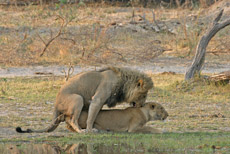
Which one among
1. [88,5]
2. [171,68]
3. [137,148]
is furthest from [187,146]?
[88,5]

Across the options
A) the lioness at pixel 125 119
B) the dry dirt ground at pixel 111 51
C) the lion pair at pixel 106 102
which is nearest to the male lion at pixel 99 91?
the lion pair at pixel 106 102

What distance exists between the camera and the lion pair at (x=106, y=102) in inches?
302

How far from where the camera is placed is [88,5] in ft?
80.2

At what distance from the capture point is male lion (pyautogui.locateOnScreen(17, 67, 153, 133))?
7.71 meters

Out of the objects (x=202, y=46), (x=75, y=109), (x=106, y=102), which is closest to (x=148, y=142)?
(x=106, y=102)

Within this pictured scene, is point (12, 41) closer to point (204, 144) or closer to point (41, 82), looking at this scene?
point (41, 82)

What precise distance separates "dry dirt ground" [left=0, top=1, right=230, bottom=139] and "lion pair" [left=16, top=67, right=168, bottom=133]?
351 mm

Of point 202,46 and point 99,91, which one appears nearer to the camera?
point 99,91

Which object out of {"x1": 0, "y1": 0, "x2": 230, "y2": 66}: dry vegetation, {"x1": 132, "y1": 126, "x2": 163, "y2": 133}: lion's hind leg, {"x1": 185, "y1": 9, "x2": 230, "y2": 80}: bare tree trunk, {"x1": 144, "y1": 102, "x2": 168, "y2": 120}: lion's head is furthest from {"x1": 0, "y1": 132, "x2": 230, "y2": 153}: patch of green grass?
{"x1": 0, "y1": 0, "x2": 230, "y2": 66}: dry vegetation

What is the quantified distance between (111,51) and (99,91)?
790cm

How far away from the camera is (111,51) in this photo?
51.1ft

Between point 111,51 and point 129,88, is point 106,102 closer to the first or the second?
point 129,88

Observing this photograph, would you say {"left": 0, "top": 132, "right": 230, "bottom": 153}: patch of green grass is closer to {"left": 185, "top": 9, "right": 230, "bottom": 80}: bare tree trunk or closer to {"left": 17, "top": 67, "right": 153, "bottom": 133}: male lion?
{"left": 17, "top": 67, "right": 153, "bottom": 133}: male lion

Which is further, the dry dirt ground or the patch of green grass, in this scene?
the dry dirt ground
